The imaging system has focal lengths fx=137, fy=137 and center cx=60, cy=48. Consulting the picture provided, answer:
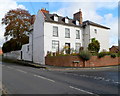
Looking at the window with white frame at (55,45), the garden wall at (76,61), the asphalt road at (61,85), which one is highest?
the window with white frame at (55,45)

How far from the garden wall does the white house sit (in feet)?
7.94

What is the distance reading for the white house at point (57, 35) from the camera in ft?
81.7

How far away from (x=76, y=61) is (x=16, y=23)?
788 inches

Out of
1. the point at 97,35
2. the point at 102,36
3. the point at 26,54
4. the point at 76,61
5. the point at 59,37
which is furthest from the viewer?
the point at 26,54

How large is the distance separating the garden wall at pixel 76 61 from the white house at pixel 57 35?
2420 millimetres

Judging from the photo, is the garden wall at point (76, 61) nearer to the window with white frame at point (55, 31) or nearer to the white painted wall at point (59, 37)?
the white painted wall at point (59, 37)

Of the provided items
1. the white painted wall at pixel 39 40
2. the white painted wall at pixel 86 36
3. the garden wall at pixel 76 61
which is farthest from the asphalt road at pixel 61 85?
the white painted wall at pixel 86 36

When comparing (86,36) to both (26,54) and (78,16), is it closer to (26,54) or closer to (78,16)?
(78,16)

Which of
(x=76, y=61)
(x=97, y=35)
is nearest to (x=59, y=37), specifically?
(x=76, y=61)

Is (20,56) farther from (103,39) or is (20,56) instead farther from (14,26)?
(103,39)

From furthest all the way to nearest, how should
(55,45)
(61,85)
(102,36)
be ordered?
(102,36) → (55,45) → (61,85)

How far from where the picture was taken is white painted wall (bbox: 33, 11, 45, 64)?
25.1 metres

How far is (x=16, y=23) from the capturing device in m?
33.3

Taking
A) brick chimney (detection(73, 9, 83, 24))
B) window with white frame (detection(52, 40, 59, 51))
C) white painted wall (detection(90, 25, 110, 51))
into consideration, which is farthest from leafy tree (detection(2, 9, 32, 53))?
white painted wall (detection(90, 25, 110, 51))
